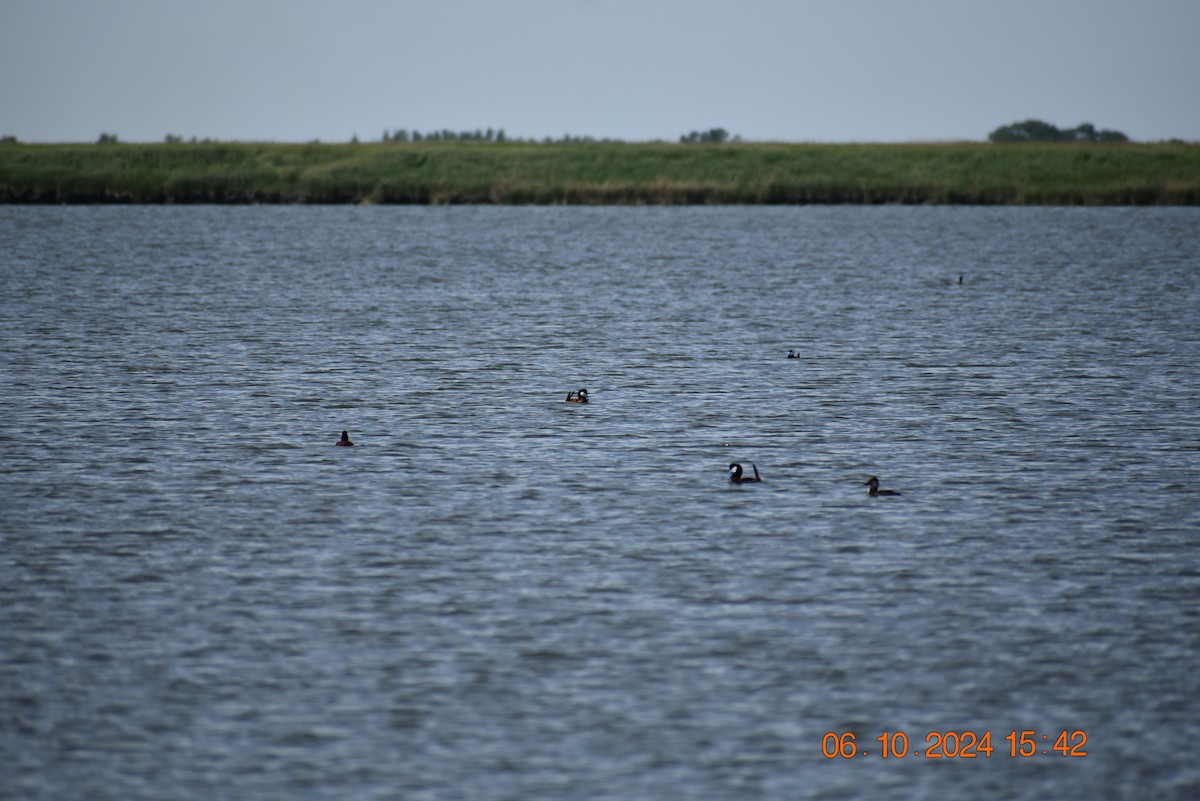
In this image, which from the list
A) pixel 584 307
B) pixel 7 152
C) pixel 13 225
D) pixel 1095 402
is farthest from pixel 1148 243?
pixel 7 152

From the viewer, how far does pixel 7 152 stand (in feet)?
398

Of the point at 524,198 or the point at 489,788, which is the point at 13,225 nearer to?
the point at 524,198

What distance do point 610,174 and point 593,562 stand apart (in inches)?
3991

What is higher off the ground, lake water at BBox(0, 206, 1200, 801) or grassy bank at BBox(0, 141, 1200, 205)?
grassy bank at BBox(0, 141, 1200, 205)

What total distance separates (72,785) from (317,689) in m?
2.59

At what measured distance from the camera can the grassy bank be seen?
110 meters
